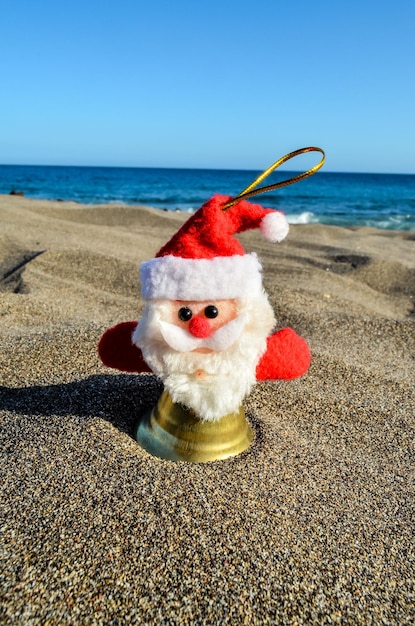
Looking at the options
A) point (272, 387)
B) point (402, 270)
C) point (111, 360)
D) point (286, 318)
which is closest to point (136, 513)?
point (111, 360)

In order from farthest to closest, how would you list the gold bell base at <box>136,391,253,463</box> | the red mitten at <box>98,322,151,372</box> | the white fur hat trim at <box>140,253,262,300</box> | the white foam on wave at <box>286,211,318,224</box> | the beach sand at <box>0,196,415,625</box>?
the white foam on wave at <box>286,211,318,224</box> → the red mitten at <box>98,322,151,372</box> → the gold bell base at <box>136,391,253,463</box> → the white fur hat trim at <box>140,253,262,300</box> → the beach sand at <box>0,196,415,625</box>

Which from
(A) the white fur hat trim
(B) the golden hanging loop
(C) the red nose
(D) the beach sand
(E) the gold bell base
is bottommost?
(D) the beach sand

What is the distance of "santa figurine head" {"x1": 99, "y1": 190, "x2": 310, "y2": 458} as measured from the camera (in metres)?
1.51

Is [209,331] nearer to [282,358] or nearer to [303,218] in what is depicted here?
[282,358]

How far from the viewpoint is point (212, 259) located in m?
1.52

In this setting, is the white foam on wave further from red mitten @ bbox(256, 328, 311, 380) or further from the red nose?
the red nose

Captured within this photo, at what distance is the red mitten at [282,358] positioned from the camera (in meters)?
1.71

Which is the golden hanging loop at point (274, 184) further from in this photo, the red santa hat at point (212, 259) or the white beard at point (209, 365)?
the white beard at point (209, 365)

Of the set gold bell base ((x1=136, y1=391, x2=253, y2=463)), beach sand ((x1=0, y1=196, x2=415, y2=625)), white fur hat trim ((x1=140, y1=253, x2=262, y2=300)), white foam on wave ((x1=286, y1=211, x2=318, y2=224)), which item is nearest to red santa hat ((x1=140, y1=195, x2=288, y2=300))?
white fur hat trim ((x1=140, y1=253, x2=262, y2=300))

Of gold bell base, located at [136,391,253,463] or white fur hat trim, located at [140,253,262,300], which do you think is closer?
white fur hat trim, located at [140,253,262,300]

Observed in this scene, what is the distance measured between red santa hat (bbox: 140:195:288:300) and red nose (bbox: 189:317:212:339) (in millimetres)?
67

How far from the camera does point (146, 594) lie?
3.88 feet

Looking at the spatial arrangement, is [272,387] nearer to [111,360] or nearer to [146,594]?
[111,360]

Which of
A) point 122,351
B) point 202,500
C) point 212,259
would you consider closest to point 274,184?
point 212,259
